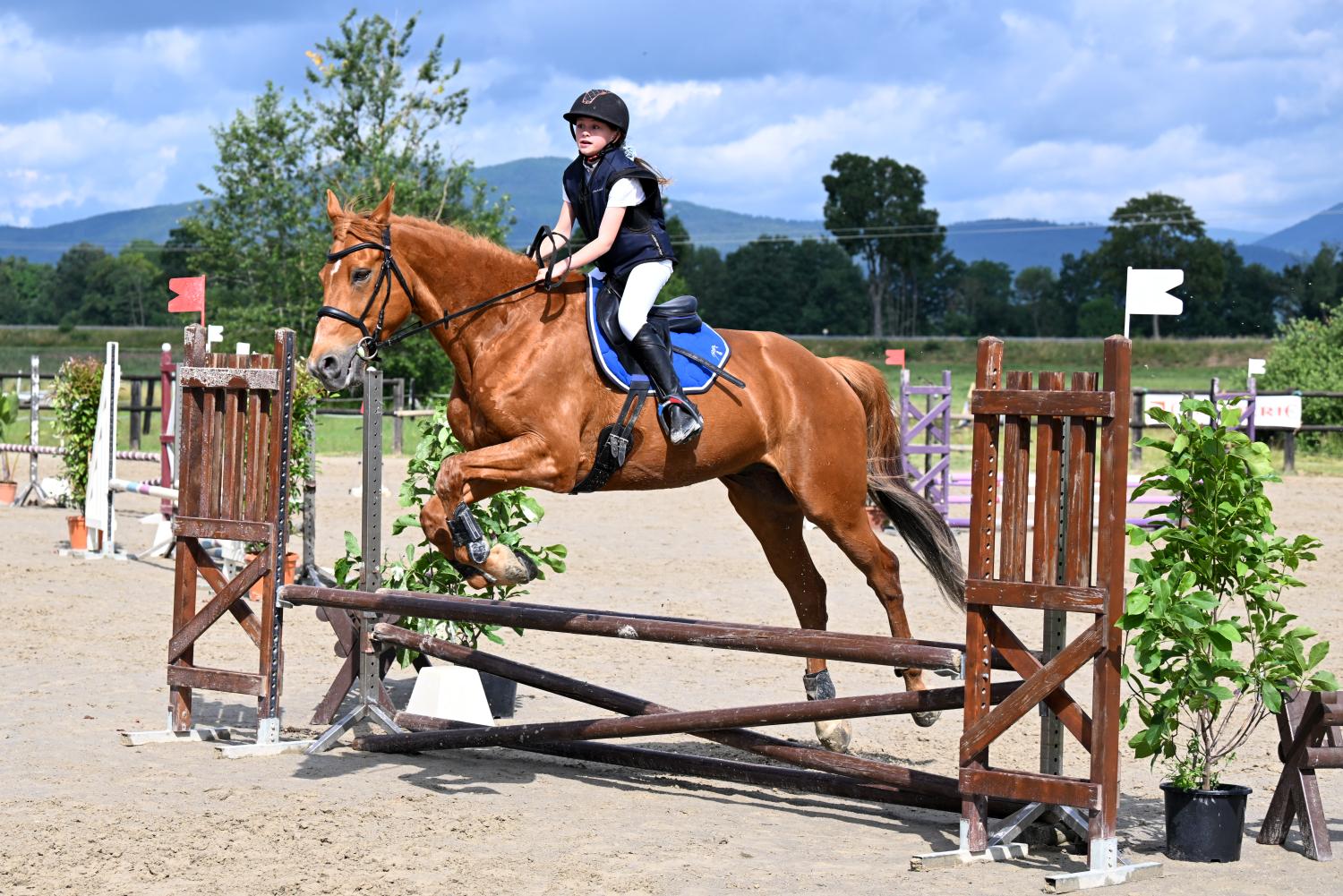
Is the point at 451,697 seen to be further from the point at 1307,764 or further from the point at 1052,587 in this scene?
the point at 1307,764

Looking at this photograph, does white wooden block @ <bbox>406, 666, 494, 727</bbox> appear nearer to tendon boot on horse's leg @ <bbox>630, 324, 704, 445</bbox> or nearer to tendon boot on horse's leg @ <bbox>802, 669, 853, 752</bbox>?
tendon boot on horse's leg @ <bbox>802, 669, 853, 752</bbox>

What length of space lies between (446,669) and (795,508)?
5.38 feet

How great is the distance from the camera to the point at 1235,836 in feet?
13.6

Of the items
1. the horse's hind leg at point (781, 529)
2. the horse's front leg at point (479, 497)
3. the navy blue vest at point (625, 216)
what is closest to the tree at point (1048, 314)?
the horse's hind leg at point (781, 529)

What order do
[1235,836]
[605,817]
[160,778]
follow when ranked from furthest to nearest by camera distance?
[160,778] < [605,817] < [1235,836]

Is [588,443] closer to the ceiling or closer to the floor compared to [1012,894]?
closer to the ceiling

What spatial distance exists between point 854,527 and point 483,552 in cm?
178

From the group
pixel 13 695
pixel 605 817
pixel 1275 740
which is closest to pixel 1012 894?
pixel 605 817

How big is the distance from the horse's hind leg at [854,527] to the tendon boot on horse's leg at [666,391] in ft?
2.48

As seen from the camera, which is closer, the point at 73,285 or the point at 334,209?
the point at 334,209

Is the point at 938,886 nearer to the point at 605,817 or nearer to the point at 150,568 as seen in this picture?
the point at 605,817

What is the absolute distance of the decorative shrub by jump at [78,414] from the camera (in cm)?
1200

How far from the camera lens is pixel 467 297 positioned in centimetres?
514

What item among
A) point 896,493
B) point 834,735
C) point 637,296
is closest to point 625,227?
point 637,296
